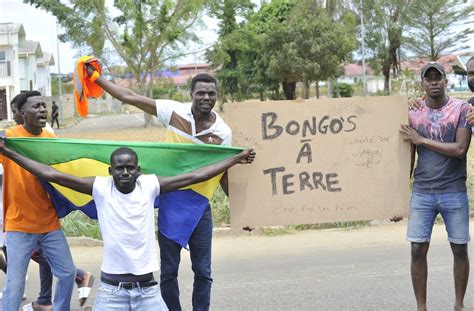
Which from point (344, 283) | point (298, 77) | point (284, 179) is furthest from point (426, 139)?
point (298, 77)

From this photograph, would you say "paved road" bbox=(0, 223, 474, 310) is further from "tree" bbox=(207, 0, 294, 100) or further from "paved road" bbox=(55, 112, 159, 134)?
"tree" bbox=(207, 0, 294, 100)

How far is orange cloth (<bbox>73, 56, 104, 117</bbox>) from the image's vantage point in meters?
4.67

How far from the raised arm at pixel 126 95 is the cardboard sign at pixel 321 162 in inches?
22.5

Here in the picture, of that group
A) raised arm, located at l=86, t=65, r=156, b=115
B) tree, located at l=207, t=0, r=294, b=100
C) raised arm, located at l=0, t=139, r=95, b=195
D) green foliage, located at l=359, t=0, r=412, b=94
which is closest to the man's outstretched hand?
raised arm, located at l=86, t=65, r=156, b=115

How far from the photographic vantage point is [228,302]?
5.89 m

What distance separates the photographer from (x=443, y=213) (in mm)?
4891

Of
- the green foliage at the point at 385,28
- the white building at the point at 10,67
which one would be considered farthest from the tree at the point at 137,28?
the green foliage at the point at 385,28

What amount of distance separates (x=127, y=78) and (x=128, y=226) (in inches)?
1399

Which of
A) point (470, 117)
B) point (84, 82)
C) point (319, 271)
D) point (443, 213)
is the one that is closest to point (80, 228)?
point (319, 271)

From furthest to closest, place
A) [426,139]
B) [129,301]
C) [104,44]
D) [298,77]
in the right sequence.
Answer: [298,77] → [104,44] → [426,139] → [129,301]

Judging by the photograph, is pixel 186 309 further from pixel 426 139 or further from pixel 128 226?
pixel 426 139

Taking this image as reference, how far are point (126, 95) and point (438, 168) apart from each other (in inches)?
84.5

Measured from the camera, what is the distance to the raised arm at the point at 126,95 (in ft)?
15.2

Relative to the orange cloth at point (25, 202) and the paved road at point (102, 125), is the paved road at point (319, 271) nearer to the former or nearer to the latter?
the orange cloth at point (25, 202)
